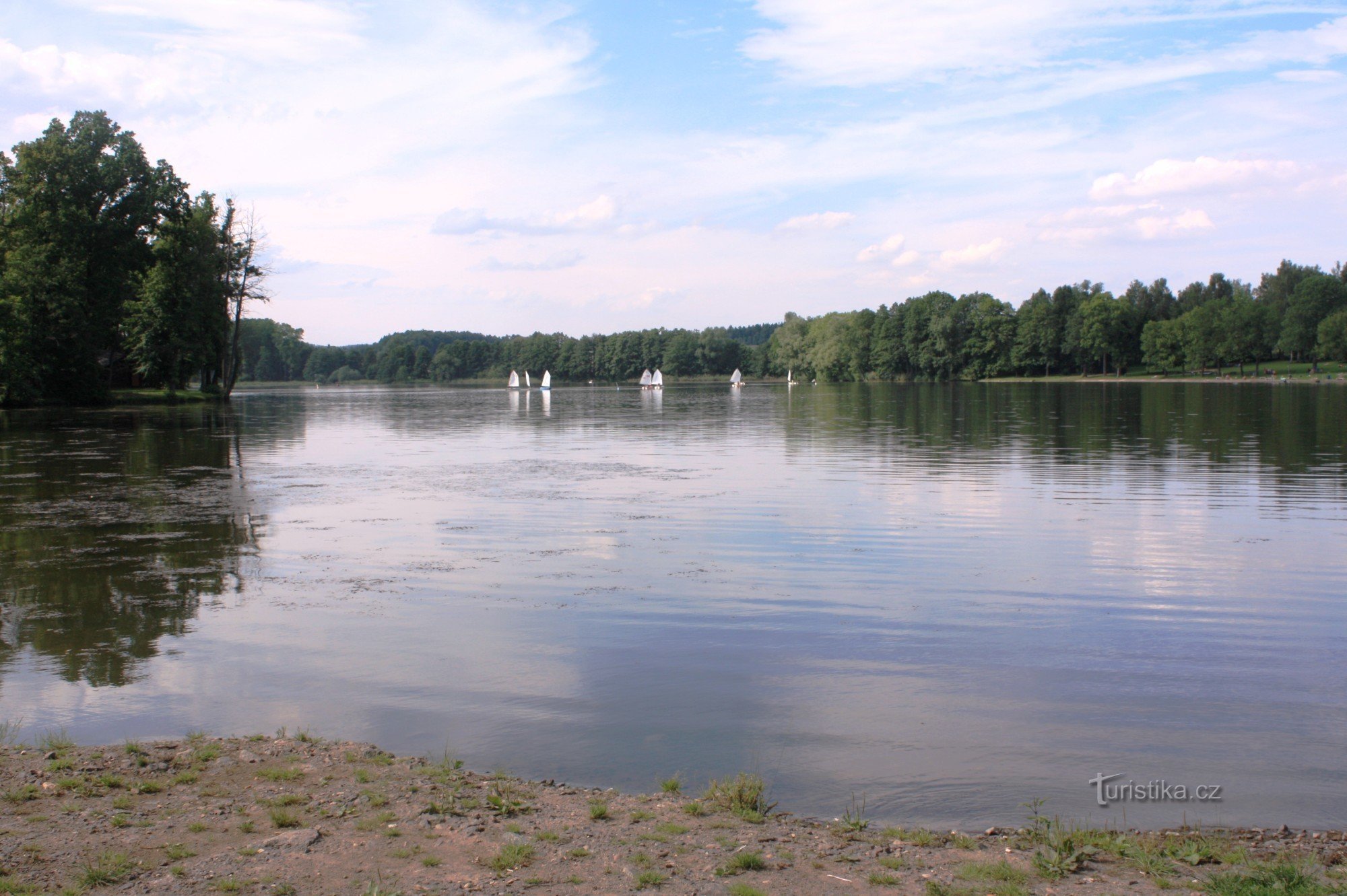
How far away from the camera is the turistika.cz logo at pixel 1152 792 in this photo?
6.06 metres

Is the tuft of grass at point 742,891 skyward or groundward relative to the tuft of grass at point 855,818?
skyward

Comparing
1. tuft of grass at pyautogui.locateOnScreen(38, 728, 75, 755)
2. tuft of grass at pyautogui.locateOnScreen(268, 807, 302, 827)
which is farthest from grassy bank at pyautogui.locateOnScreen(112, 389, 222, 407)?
tuft of grass at pyautogui.locateOnScreen(268, 807, 302, 827)

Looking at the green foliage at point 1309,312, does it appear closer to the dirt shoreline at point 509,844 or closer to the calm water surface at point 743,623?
the calm water surface at point 743,623

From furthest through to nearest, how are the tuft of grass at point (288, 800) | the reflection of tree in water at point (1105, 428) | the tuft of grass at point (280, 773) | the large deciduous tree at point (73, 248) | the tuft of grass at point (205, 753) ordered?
the large deciduous tree at point (73, 248) < the reflection of tree in water at point (1105, 428) < the tuft of grass at point (205, 753) < the tuft of grass at point (280, 773) < the tuft of grass at point (288, 800)

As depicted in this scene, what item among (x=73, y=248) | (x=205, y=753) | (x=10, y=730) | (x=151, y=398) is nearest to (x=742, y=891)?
(x=205, y=753)

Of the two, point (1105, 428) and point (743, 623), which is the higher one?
point (1105, 428)

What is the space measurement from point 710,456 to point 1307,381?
96883 mm

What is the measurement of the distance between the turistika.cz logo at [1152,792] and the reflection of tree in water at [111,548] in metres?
7.70

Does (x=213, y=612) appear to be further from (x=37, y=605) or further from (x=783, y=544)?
(x=783, y=544)

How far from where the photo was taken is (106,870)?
4781 mm

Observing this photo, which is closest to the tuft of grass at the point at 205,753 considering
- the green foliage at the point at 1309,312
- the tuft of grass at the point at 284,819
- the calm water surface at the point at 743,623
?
the calm water surface at the point at 743,623

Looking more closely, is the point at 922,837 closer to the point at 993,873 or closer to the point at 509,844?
the point at 993,873

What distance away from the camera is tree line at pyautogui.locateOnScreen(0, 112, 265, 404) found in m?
57.2

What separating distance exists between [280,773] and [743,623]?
517 centimetres
